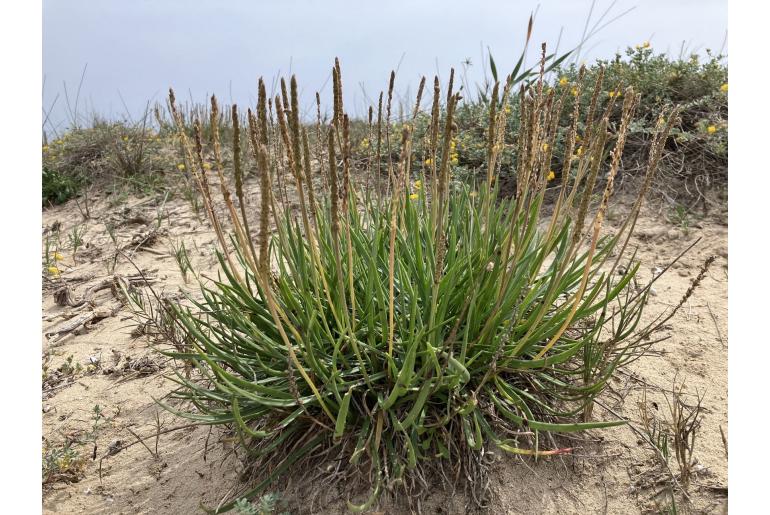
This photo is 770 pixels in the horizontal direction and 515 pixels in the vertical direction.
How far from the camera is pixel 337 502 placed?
184cm

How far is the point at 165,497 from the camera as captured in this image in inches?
82.6

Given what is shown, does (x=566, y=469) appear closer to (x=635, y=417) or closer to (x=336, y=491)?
(x=635, y=417)

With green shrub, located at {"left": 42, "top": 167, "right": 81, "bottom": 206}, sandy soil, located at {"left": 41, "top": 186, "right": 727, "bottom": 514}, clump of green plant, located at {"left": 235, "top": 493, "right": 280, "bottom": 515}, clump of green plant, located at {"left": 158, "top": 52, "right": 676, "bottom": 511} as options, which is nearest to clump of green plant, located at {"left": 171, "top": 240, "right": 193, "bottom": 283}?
sandy soil, located at {"left": 41, "top": 186, "right": 727, "bottom": 514}

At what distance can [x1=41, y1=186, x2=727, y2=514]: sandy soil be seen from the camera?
6.29 feet

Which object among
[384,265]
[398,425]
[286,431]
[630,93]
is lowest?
[286,431]

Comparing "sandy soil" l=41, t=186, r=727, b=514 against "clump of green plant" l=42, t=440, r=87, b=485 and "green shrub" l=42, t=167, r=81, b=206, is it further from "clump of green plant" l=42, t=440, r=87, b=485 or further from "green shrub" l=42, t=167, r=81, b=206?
"green shrub" l=42, t=167, r=81, b=206

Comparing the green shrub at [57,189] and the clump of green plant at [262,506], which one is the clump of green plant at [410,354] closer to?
the clump of green plant at [262,506]

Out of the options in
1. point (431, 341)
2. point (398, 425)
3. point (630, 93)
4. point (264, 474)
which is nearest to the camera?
point (630, 93)

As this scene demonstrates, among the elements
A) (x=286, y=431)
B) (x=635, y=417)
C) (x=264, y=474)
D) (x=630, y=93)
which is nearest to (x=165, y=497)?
(x=264, y=474)

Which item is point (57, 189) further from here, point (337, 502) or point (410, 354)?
point (410, 354)

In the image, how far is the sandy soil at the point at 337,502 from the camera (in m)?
1.92

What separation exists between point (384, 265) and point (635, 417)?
1126mm

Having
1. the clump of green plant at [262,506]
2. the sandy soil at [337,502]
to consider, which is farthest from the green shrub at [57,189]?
the clump of green plant at [262,506]

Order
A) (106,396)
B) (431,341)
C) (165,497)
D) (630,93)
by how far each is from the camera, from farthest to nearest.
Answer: (106,396) < (165,497) < (431,341) < (630,93)
